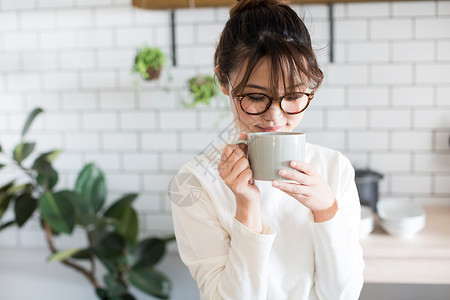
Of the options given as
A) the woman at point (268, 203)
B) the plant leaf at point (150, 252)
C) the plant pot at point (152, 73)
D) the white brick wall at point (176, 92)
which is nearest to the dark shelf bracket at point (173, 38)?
the white brick wall at point (176, 92)

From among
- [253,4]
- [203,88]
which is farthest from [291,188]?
[203,88]

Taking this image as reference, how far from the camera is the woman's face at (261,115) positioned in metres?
0.82

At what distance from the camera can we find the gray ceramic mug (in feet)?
2.41

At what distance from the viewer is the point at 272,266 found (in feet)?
3.14

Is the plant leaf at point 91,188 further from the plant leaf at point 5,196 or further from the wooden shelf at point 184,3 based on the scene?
the wooden shelf at point 184,3

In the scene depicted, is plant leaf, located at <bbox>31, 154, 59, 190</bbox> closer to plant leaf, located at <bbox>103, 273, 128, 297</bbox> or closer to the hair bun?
plant leaf, located at <bbox>103, 273, 128, 297</bbox>

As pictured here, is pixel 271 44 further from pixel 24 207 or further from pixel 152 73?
pixel 24 207

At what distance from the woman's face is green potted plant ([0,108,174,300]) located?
113 cm

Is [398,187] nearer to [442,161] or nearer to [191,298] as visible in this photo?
[442,161]

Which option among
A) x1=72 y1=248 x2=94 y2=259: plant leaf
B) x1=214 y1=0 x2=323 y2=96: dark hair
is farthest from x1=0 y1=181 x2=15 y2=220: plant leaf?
x1=214 y1=0 x2=323 y2=96: dark hair

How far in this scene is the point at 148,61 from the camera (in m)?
1.78

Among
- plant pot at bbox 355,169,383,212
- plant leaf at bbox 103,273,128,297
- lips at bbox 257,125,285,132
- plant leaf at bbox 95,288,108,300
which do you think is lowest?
plant leaf at bbox 95,288,108,300

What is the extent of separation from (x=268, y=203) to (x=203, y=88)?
0.90 m

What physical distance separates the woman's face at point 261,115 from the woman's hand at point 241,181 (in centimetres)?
6
